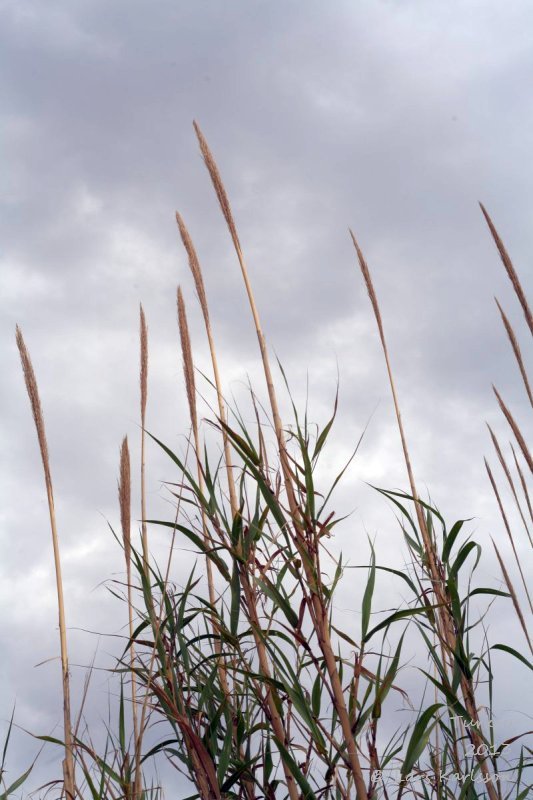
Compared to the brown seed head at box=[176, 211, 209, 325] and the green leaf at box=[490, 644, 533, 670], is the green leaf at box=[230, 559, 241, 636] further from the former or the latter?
the brown seed head at box=[176, 211, 209, 325]

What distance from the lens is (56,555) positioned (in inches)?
93.3

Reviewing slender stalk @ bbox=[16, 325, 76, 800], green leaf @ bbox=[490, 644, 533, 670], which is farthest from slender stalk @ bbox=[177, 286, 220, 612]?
green leaf @ bbox=[490, 644, 533, 670]

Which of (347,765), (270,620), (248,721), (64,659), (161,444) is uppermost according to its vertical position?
(161,444)

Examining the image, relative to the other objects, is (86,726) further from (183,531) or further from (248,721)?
(183,531)

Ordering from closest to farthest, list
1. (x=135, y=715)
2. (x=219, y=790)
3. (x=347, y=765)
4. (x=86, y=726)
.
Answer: (x=347, y=765), (x=219, y=790), (x=86, y=726), (x=135, y=715)

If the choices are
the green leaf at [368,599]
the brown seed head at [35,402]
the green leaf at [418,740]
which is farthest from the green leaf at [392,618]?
the brown seed head at [35,402]

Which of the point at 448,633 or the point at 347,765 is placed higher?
the point at 448,633

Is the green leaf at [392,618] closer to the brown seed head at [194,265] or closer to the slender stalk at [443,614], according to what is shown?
the slender stalk at [443,614]

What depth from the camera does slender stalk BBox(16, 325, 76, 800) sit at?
209 centimetres

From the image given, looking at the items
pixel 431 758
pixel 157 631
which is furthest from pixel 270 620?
pixel 431 758

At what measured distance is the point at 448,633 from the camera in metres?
2.15

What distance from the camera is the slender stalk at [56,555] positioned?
2088 millimetres

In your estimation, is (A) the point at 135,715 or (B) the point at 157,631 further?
(A) the point at 135,715

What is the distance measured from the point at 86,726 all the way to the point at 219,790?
686 mm
